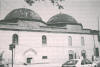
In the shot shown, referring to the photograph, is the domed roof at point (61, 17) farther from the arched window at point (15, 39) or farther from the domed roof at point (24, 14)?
the arched window at point (15, 39)

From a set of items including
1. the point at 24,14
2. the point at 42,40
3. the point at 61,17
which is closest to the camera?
the point at 24,14

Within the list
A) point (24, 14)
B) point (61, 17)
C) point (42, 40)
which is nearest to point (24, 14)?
point (24, 14)

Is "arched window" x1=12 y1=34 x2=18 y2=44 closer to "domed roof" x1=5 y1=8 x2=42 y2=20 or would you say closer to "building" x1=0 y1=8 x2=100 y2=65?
"building" x1=0 y1=8 x2=100 y2=65

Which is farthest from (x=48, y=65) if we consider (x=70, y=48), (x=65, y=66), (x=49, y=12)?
(x=49, y=12)

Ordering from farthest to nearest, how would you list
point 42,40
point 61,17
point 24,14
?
point 61,17 < point 42,40 < point 24,14

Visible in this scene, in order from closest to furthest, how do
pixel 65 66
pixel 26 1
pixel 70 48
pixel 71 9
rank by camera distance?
1. pixel 26 1
2. pixel 65 66
3. pixel 71 9
4. pixel 70 48

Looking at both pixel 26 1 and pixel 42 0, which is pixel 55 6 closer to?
pixel 42 0

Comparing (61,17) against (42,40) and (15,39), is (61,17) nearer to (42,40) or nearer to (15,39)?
(42,40)

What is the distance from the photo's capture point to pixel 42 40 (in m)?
5.10

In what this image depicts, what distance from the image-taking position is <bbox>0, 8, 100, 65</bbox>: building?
456 cm

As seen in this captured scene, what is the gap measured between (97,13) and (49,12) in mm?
1153

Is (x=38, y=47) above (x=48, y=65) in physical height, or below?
above

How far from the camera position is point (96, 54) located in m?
4.76

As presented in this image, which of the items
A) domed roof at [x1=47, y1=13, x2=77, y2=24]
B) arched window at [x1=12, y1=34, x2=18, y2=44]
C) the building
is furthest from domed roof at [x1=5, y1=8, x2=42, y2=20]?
arched window at [x1=12, y1=34, x2=18, y2=44]
